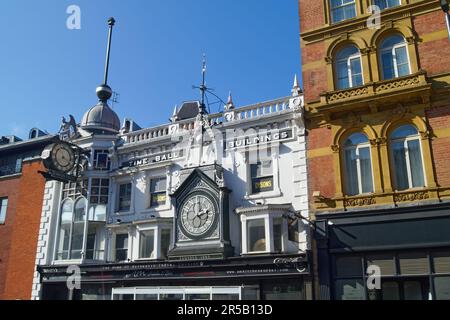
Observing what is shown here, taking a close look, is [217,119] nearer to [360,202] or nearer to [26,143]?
[360,202]

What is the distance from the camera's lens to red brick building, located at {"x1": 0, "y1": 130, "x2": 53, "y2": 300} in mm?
22062

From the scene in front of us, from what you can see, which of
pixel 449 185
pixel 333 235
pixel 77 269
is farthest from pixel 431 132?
pixel 77 269

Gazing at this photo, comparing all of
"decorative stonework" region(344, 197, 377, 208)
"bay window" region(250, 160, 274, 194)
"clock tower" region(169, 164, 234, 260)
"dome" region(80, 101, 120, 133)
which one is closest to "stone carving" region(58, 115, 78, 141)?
"dome" region(80, 101, 120, 133)

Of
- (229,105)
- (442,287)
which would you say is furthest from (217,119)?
(442,287)

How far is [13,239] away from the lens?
23312mm

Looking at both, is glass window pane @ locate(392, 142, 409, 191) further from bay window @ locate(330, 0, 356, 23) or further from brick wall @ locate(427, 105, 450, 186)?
bay window @ locate(330, 0, 356, 23)

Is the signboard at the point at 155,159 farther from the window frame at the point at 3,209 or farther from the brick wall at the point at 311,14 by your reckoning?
the window frame at the point at 3,209

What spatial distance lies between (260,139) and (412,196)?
6714 mm

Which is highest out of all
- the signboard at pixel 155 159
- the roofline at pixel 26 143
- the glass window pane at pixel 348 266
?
the roofline at pixel 26 143

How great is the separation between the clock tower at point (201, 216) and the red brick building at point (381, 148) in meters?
3.96

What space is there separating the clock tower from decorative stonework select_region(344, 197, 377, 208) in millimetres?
5162

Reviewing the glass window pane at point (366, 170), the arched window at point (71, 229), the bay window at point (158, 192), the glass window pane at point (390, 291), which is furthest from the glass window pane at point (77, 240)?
the glass window pane at point (390, 291)

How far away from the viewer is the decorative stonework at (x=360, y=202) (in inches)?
598

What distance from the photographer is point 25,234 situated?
22.9 metres
